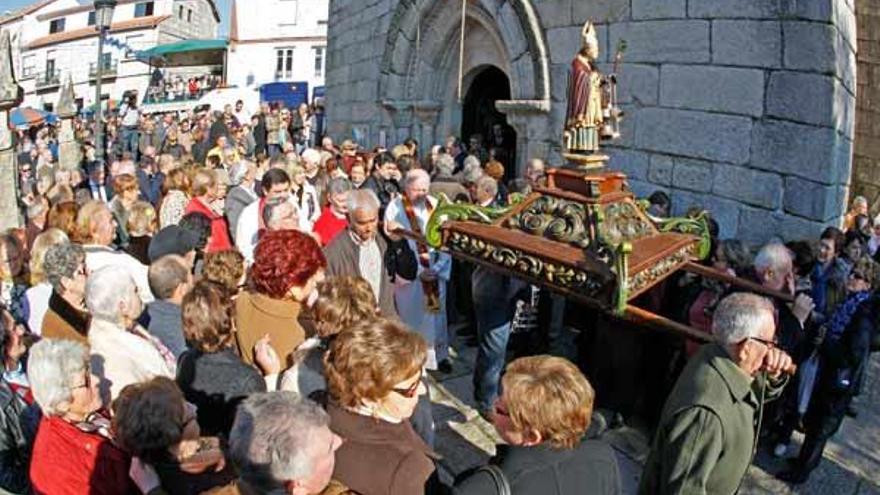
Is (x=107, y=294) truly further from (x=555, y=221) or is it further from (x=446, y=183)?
(x=446, y=183)

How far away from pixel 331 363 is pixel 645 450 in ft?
8.61

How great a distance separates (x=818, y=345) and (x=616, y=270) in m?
2.14

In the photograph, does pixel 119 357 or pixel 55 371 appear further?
pixel 119 357

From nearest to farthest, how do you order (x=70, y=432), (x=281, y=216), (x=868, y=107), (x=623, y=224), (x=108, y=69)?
(x=70, y=432) → (x=623, y=224) → (x=281, y=216) → (x=868, y=107) → (x=108, y=69)

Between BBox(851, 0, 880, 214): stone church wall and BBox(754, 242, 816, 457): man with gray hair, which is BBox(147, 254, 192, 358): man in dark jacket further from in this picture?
BBox(851, 0, 880, 214): stone church wall

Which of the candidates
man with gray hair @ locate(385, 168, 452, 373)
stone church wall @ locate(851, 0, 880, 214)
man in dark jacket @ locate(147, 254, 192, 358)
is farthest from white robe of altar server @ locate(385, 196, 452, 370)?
stone church wall @ locate(851, 0, 880, 214)

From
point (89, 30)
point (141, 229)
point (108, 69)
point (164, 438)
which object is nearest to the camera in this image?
point (164, 438)

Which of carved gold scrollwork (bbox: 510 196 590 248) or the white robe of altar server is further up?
carved gold scrollwork (bbox: 510 196 590 248)

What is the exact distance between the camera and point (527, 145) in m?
7.23

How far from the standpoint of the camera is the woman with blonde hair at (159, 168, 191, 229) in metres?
5.22

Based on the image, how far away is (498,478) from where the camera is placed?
182 cm

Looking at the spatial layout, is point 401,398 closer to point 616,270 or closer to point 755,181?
point 616,270

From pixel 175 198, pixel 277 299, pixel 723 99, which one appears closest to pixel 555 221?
pixel 277 299

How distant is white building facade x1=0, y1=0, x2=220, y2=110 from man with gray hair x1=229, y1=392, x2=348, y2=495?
42.2m
